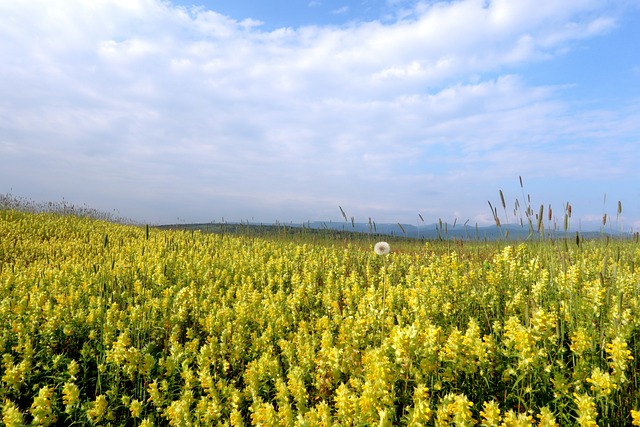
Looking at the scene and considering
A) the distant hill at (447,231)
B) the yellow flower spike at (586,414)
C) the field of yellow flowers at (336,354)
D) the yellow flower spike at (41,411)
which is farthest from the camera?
the distant hill at (447,231)

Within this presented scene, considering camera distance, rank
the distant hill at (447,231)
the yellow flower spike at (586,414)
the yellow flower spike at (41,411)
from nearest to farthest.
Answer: the yellow flower spike at (586,414), the yellow flower spike at (41,411), the distant hill at (447,231)

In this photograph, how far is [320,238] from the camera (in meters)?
16.0

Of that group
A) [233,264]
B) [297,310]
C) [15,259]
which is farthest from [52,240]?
[297,310]

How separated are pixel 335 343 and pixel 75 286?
18.7 ft

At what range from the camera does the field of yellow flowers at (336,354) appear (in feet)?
9.87

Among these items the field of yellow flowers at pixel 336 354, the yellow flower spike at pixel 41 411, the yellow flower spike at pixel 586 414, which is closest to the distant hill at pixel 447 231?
the field of yellow flowers at pixel 336 354

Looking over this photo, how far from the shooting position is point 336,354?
142 inches

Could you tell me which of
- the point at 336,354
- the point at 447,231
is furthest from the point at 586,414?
the point at 447,231

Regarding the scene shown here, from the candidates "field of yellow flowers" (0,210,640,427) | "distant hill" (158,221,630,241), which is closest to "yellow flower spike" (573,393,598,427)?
"field of yellow flowers" (0,210,640,427)

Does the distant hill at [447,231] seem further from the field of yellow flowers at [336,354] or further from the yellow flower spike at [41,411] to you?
the yellow flower spike at [41,411]

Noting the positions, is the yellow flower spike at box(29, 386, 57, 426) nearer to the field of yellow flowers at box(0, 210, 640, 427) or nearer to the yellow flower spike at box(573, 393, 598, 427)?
the field of yellow flowers at box(0, 210, 640, 427)

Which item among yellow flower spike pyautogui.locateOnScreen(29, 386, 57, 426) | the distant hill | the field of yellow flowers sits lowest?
yellow flower spike pyautogui.locateOnScreen(29, 386, 57, 426)

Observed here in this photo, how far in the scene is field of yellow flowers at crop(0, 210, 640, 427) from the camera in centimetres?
301

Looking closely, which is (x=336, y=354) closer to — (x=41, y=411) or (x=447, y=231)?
(x=41, y=411)
